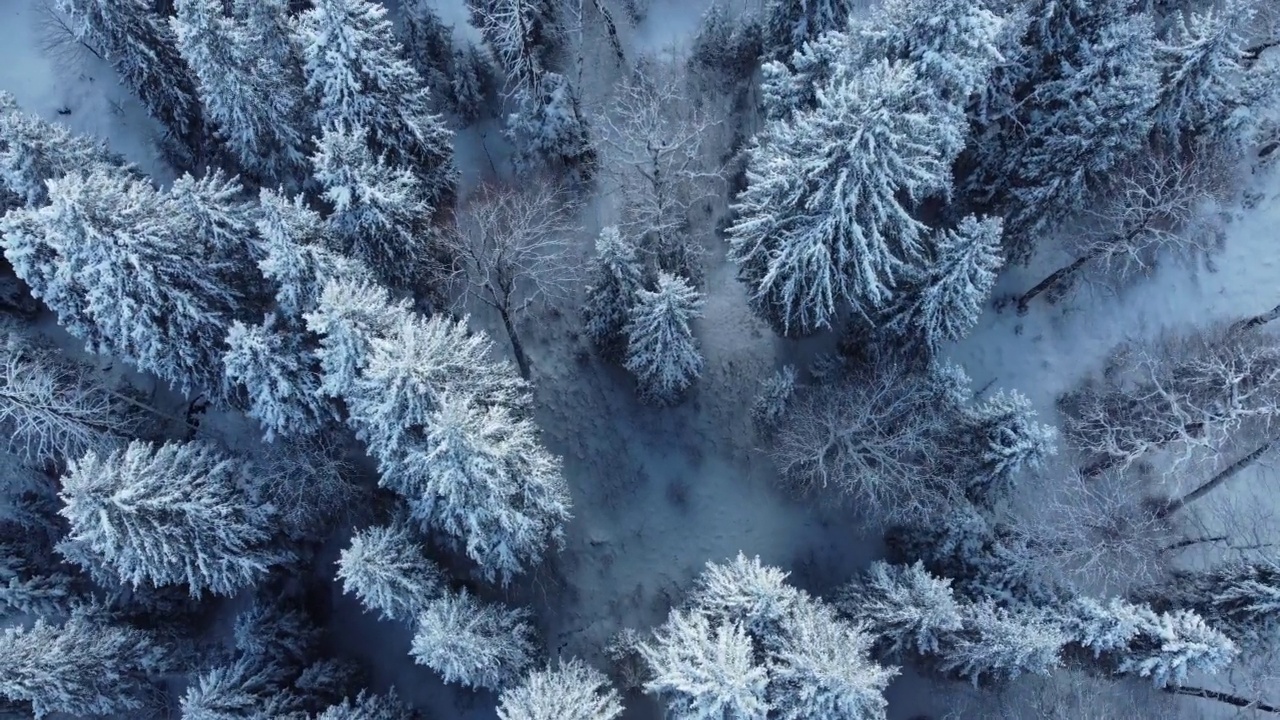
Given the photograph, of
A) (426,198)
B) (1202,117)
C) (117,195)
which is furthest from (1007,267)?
(117,195)

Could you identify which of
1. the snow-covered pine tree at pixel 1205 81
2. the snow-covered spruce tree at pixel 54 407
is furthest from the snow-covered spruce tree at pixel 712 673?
the snow-covered pine tree at pixel 1205 81

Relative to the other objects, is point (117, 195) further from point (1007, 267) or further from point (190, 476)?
point (1007, 267)

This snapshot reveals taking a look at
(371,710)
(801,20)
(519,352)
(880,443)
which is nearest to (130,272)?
(519,352)

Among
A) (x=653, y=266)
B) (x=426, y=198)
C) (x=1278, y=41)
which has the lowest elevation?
(x=653, y=266)

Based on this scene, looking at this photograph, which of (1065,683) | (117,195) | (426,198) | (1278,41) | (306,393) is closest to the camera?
(117,195)

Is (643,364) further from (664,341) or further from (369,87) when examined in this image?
(369,87)

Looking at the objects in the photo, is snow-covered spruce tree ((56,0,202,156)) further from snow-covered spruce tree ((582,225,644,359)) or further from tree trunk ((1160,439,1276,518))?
tree trunk ((1160,439,1276,518))

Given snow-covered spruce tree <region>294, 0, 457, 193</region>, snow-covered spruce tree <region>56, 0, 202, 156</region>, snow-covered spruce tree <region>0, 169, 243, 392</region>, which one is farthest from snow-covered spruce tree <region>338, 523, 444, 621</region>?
snow-covered spruce tree <region>56, 0, 202, 156</region>
